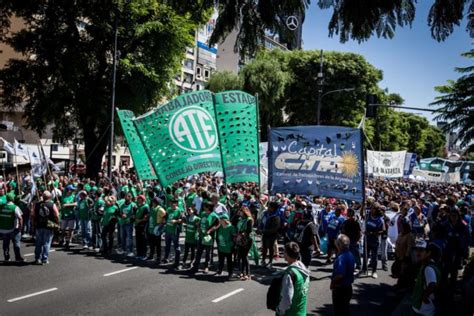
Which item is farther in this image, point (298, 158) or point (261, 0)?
point (298, 158)

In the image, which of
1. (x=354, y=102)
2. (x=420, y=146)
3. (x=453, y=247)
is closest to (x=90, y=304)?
(x=453, y=247)

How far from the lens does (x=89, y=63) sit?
25.6 meters

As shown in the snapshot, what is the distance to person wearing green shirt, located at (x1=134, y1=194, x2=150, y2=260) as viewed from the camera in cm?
1223

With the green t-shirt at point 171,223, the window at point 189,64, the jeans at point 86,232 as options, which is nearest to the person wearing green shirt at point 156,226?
the green t-shirt at point 171,223

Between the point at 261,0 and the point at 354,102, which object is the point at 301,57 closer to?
the point at 354,102

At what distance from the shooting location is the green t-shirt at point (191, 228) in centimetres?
1120

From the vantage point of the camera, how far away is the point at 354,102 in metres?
46.8

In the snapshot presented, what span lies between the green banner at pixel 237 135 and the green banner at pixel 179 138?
0.38 meters

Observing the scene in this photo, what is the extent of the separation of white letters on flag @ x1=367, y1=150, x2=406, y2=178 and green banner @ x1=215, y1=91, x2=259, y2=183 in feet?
45.9

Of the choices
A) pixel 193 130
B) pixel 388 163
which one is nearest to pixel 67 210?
pixel 193 130

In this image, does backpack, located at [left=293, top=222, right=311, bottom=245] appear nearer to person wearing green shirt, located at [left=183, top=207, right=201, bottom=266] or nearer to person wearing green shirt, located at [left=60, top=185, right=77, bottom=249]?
person wearing green shirt, located at [left=183, top=207, right=201, bottom=266]

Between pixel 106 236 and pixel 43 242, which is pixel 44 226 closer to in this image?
pixel 43 242

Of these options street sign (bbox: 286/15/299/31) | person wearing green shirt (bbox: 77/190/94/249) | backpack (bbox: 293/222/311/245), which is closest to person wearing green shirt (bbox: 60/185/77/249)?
person wearing green shirt (bbox: 77/190/94/249)

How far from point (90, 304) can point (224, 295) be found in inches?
98.1
